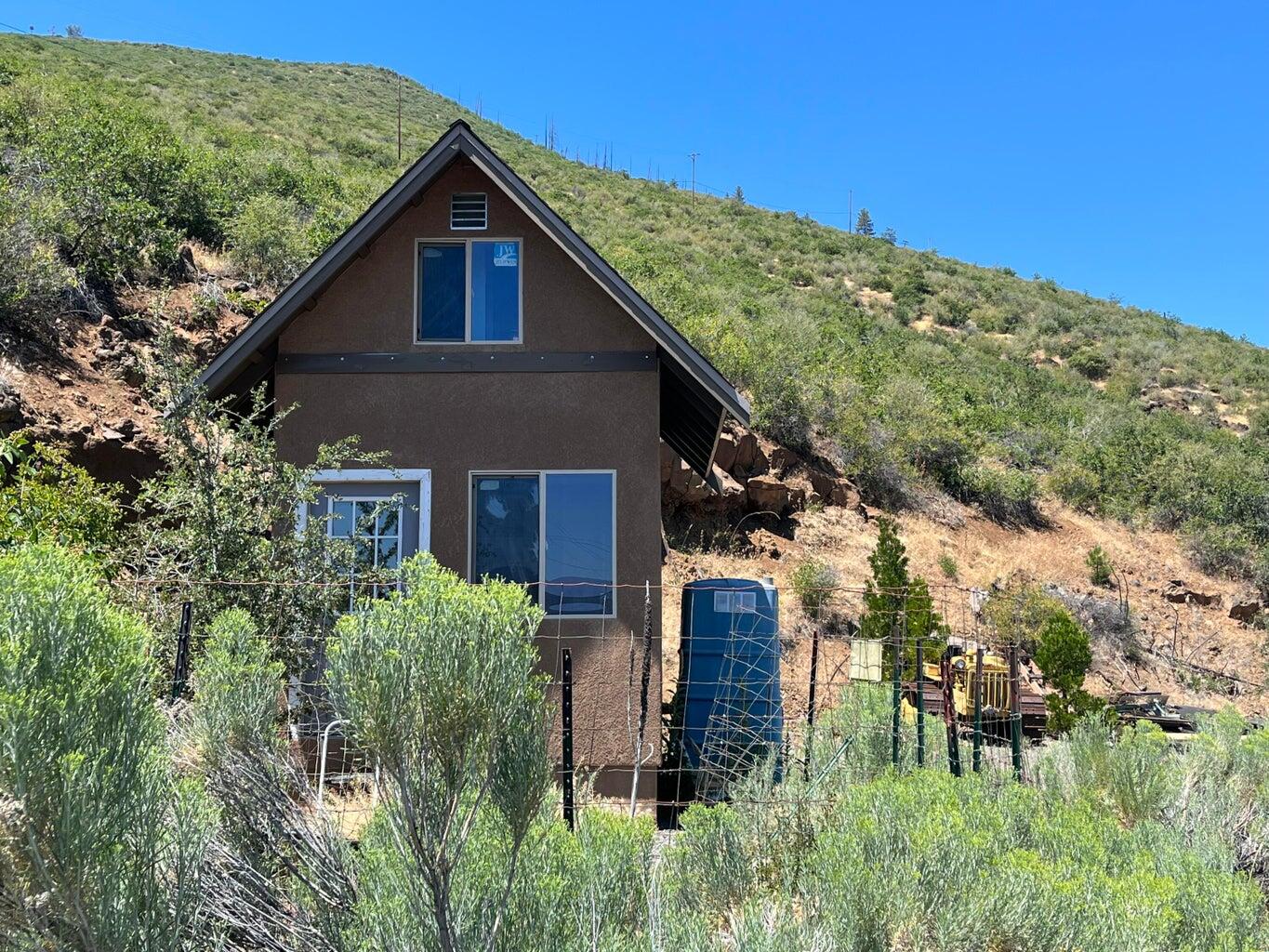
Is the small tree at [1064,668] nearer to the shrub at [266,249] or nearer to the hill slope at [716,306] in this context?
the hill slope at [716,306]

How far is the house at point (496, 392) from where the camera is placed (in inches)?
366

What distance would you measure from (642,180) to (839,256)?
1465 cm

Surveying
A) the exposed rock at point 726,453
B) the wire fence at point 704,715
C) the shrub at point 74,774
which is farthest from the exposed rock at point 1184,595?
the shrub at point 74,774

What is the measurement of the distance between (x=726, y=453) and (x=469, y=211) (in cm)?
1121

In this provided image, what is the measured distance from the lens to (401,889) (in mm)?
3850

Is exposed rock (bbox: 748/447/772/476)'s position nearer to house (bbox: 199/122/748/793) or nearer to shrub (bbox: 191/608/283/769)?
house (bbox: 199/122/748/793)

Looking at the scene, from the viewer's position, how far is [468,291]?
9.98 meters

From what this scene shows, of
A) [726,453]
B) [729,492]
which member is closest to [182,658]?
[729,492]

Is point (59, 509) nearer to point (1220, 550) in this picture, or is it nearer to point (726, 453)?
point (726, 453)

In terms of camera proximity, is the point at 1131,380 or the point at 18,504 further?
the point at 1131,380

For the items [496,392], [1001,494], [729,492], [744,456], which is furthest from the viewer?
[1001,494]

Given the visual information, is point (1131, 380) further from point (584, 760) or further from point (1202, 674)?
point (584, 760)

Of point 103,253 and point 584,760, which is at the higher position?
point 103,253

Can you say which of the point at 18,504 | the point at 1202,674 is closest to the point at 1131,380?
the point at 1202,674
